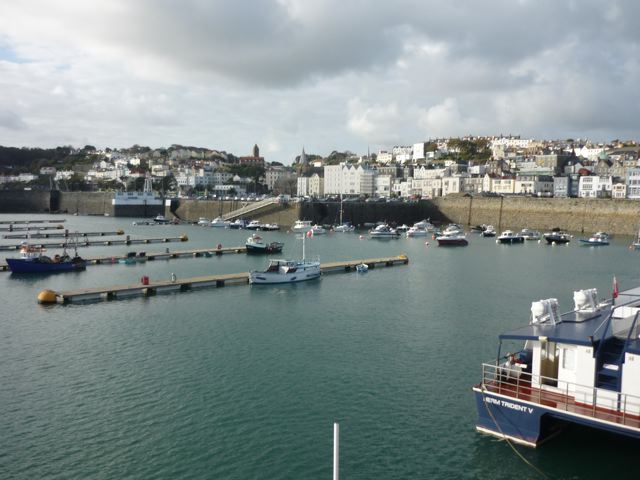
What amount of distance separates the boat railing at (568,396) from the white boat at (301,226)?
67423 mm

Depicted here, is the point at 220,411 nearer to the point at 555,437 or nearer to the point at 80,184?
the point at 555,437

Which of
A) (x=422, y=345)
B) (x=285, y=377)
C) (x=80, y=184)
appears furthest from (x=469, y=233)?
(x=80, y=184)

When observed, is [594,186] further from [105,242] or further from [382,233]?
[105,242]

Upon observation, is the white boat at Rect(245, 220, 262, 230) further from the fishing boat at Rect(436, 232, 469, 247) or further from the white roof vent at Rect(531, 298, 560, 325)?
the white roof vent at Rect(531, 298, 560, 325)

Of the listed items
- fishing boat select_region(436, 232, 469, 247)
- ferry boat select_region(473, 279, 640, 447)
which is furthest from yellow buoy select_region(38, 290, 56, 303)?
fishing boat select_region(436, 232, 469, 247)

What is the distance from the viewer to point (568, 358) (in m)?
14.4

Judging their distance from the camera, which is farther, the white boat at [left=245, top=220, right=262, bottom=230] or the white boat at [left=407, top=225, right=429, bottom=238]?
the white boat at [left=245, top=220, right=262, bottom=230]

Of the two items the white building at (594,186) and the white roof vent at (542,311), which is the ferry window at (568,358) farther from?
the white building at (594,186)

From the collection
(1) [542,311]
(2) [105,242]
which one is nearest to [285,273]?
(1) [542,311]

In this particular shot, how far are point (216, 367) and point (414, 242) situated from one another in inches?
2128

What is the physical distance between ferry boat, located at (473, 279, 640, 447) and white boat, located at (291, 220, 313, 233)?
221 feet

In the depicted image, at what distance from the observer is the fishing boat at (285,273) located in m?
38.4

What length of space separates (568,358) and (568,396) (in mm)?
944

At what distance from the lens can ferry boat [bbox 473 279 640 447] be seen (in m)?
13.4
